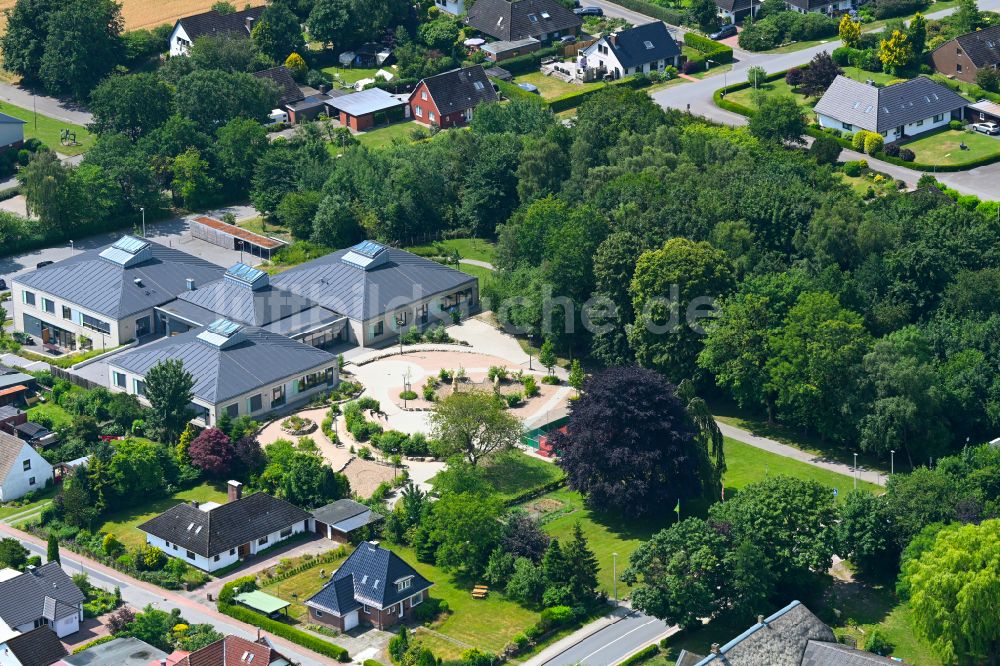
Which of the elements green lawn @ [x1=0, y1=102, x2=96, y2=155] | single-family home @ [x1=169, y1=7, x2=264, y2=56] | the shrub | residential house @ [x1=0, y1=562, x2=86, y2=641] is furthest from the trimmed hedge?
residential house @ [x1=0, y1=562, x2=86, y2=641]

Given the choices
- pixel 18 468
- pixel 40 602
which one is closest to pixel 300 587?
pixel 40 602

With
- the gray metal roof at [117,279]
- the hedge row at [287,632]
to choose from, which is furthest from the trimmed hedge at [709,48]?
the hedge row at [287,632]

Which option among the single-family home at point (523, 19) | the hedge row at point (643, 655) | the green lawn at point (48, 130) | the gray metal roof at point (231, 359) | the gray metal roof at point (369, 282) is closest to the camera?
the hedge row at point (643, 655)

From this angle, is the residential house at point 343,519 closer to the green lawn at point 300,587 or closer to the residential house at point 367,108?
the green lawn at point 300,587

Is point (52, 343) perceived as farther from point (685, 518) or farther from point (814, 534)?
point (814, 534)

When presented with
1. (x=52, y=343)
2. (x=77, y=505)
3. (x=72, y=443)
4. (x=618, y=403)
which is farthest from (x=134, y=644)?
(x=52, y=343)

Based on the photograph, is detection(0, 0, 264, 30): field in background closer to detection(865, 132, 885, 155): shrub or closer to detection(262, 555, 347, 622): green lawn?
detection(865, 132, 885, 155): shrub
